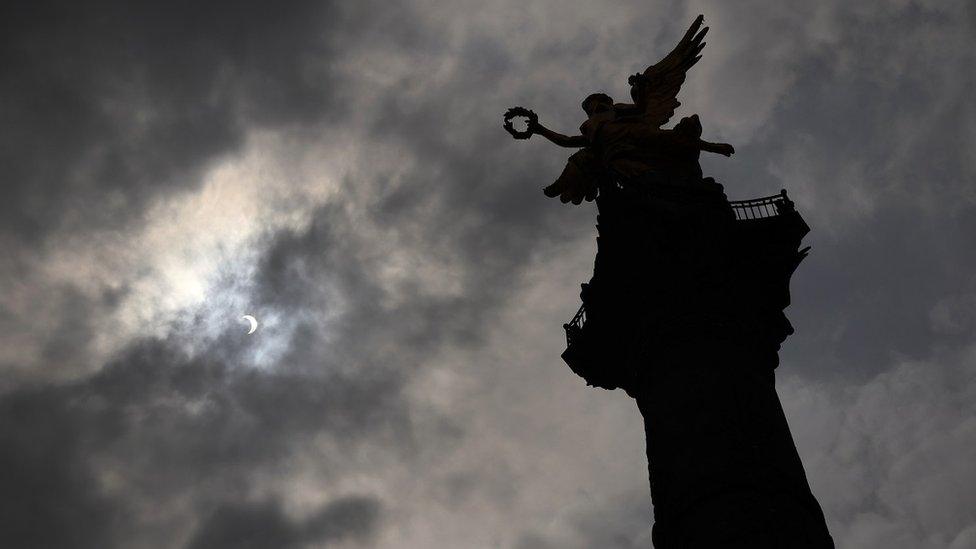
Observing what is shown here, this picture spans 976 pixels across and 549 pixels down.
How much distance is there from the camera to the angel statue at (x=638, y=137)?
71.0 ft

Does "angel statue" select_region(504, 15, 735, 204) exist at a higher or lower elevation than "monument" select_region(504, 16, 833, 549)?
higher

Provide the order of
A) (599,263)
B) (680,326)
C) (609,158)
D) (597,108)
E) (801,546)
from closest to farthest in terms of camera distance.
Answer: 1. (801,546)
2. (680,326)
3. (599,263)
4. (609,158)
5. (597,108)

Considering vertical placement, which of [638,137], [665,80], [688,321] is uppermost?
[665,80]

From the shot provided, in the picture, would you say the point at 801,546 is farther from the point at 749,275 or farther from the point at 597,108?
the point at 597,108

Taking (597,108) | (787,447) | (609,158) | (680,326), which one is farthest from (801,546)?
(597,108)

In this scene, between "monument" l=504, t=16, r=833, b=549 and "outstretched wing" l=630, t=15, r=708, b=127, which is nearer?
"monument" l=504, t=16, r=833, b=549

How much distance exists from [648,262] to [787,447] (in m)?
4.69

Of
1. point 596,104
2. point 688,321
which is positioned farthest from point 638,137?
point 688,321

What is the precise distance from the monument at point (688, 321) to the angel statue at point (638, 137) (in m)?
0.04

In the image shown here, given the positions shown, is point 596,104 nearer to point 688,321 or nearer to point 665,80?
point 665,80

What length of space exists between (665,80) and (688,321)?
27.5 ft

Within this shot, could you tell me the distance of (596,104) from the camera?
23.7 metres

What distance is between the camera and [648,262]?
19.2 metres

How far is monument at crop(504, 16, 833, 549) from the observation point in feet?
51.7
